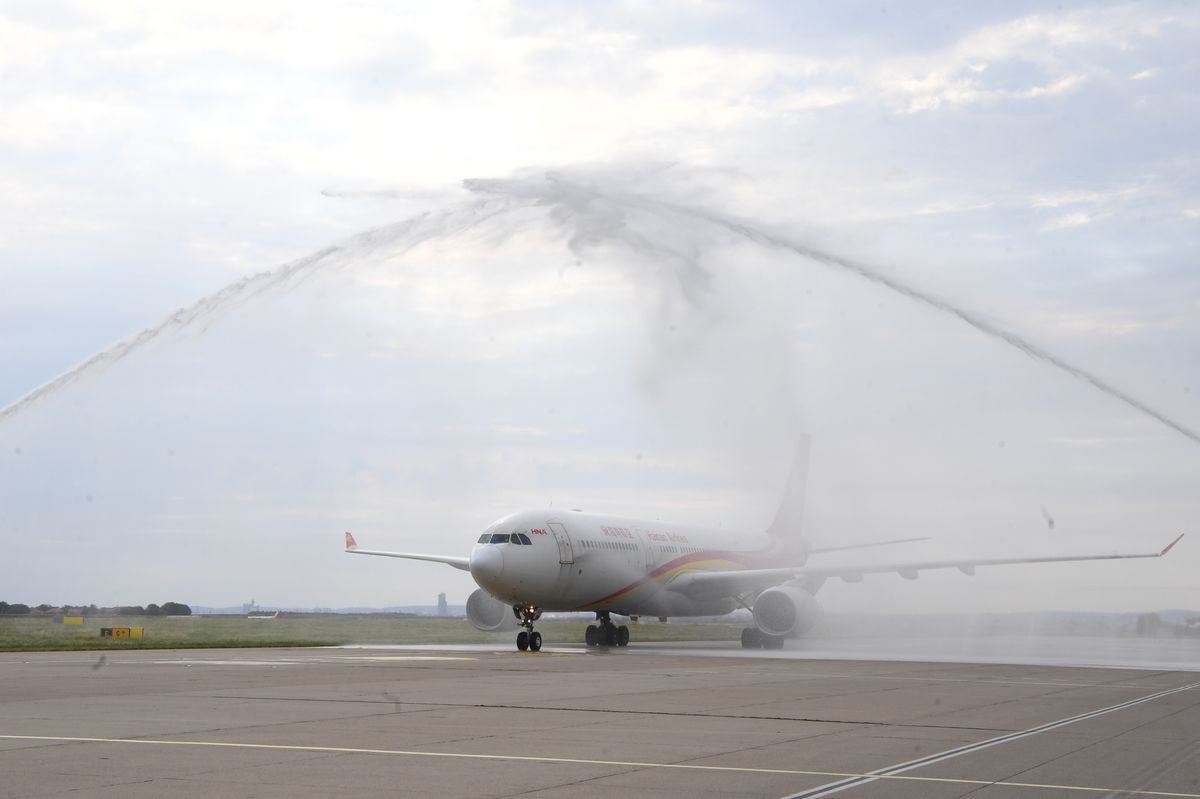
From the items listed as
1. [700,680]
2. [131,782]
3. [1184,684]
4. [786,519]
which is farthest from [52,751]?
Result: [786,519]

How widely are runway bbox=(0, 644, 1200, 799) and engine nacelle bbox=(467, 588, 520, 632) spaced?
20780mm

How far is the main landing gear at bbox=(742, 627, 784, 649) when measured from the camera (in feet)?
151

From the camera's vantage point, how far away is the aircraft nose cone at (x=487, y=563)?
41.6m

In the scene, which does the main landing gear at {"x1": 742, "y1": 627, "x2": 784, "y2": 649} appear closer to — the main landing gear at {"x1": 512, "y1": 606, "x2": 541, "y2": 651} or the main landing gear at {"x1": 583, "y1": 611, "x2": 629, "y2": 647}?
the main landing gear at {"x1": 583, "y1": 611, "x2": 629, "y2": 647}

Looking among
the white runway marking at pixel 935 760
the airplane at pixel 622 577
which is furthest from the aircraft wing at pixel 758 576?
the white runway marking at pixel 935 760

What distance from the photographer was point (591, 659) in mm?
37156

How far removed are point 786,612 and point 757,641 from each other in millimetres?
3079

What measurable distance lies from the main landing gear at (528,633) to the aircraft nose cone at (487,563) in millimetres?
2327

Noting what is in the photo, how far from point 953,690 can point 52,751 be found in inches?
676

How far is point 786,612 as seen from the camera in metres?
44.9

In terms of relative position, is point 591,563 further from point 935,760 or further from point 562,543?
point 935,760

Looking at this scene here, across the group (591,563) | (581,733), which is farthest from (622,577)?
(581,733)

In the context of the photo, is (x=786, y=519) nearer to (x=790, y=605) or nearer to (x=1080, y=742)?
(x=790, y=605)

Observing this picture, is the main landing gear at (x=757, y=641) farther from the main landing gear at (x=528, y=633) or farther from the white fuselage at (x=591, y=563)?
the main landing gear at (x=528, y=633)
